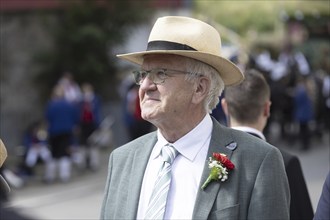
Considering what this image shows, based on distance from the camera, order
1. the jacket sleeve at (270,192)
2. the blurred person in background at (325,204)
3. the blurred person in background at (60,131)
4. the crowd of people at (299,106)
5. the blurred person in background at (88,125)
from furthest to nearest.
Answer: the crowd of people at (299,106), the blurred person in background at (88,125), the blurred person in background at (60,131), the jacket sleeve at (270,192), the blurred person in background at (325,204)

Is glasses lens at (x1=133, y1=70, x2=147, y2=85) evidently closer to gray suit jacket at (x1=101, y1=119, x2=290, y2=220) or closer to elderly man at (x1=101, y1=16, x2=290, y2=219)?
elderly man at (x1=101, y1=16, x2=290, y2=219)

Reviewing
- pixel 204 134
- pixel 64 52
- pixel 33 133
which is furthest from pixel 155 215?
pixel 64 52

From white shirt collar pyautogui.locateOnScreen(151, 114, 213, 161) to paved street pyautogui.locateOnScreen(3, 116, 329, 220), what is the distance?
7333mm

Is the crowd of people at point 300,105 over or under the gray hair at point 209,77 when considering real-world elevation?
over

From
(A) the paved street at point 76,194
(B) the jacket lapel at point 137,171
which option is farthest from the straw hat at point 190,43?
(A) the paved street at point 76,194

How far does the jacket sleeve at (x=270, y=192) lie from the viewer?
10.9 feet

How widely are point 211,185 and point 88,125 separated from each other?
38.7ft

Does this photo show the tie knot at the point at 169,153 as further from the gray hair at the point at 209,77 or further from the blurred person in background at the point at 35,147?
the blurred person in background at the point at 35,147

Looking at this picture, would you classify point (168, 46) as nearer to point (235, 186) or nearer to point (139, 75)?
point (139, 75)

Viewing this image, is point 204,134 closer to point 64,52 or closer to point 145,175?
point 145,175

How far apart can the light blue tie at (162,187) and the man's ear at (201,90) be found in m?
0.25

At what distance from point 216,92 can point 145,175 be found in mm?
513

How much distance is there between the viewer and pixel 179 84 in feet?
11.6

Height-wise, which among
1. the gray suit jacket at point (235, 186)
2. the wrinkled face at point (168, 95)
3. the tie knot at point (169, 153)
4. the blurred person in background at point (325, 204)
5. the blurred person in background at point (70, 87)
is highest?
the blurred person in background at point (70, 87)
